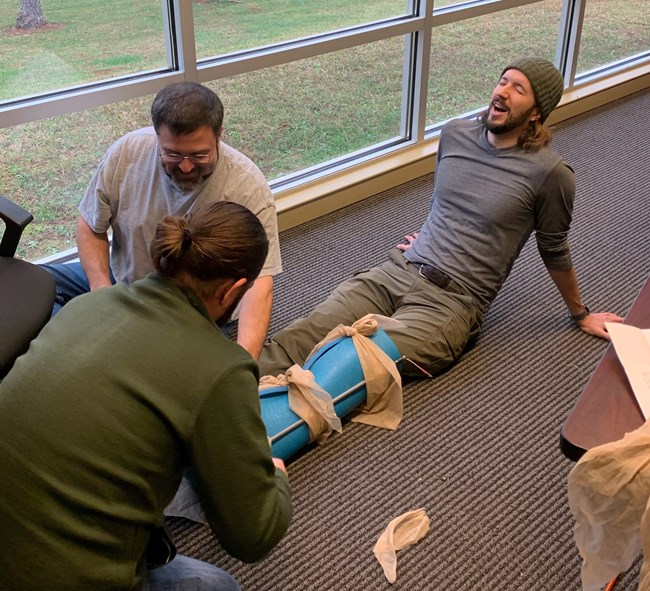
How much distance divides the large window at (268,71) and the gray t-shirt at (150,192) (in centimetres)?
52

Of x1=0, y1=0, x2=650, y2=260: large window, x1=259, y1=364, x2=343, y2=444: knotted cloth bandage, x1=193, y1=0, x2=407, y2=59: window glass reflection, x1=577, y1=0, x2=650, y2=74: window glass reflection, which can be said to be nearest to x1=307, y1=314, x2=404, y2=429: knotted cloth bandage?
x1=259, y1=364, x2=343, y2=444: knotted cloth bandage

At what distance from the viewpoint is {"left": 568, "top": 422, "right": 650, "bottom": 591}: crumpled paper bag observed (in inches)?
39.0

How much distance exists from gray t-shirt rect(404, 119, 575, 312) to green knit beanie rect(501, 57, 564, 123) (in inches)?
5.3

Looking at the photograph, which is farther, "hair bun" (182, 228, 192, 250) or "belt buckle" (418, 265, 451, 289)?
"belt buckle" (418, 265, 451, 289)

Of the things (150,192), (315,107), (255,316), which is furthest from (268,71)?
(255,316)

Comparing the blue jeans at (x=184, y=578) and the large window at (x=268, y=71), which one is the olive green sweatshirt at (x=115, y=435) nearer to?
the blue jeans at (x=184, y=578)

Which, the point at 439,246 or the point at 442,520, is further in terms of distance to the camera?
the point at 439,246

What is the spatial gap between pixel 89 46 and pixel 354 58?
122cm

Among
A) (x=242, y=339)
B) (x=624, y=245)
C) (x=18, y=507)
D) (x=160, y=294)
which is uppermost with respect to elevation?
(x=160, y=294)

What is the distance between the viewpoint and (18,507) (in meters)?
0.96

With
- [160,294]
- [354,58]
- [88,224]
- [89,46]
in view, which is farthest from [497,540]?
[354,58]

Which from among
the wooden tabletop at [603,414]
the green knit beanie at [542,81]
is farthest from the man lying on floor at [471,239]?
the wooden tabletop at [603,414]

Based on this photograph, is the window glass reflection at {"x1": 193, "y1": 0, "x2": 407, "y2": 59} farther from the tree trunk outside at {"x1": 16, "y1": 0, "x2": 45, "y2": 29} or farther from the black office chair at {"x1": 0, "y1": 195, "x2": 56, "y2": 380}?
the black office chair at {"x1": 0, "y1": 195, "x2": 56, "y2": 380}

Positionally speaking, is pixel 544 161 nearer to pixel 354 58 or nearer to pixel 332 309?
pixel 332 309
